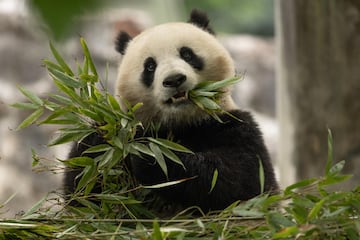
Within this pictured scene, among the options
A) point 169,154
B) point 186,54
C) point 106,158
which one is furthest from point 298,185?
point 186,54

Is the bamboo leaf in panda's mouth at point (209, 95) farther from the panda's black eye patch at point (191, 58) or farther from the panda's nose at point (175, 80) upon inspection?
the panda's black eye patch at point (191, 58)

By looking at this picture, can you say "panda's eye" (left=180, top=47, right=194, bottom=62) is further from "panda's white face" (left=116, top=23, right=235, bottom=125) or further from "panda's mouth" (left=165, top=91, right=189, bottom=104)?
"panda's mouth" (left=165, top=91, right=189, bottom=104)

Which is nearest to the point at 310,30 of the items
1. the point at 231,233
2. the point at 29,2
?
the point at 231,233

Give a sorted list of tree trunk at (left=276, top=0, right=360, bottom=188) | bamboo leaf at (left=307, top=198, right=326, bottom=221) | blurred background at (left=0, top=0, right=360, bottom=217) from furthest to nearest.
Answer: tree trunk at (left=276, top=0, right=360, bottom=188), bamboo leaf at (left=307, top=198, right=326, bottom=221), blurred background at (left=0, top=0, right=360, bottom=217)

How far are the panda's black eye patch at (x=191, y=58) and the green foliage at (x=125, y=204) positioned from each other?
0.40 m

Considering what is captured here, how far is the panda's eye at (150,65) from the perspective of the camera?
267 cm

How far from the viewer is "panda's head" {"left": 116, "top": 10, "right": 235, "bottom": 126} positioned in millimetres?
2470

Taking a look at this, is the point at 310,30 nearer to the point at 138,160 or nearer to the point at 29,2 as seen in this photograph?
the point at 138,160

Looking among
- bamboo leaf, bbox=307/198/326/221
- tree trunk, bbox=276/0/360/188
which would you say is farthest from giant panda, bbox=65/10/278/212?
tree trunk, bbox=276/0/360/188

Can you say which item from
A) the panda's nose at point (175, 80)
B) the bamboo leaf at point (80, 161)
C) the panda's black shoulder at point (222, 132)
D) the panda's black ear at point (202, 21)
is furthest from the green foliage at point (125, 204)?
the panda's black ear at point (202, 21)

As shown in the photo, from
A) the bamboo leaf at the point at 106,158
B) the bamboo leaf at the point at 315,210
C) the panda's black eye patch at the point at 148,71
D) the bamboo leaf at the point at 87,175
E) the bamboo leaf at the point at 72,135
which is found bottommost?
the bamboo leaf at the point at 315,210

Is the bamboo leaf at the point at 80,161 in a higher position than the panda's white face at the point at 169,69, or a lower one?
lower

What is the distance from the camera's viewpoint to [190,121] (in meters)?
2.61

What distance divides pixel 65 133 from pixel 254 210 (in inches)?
29.8
